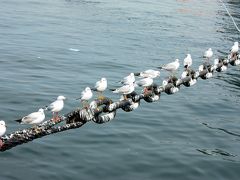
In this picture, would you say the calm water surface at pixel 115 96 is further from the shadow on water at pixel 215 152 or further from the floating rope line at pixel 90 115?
the floating rope line at pixel 90 115

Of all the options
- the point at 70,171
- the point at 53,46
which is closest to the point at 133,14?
the point at 53,46

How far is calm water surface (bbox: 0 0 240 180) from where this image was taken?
16828 millimetres

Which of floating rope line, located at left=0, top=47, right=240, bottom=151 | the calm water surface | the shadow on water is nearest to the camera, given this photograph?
floating rope line, located at left=0, top=47, right=240, bottom=151

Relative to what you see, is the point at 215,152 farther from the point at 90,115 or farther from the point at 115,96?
the point at 90,115

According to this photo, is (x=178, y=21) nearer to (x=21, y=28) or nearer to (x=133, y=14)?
(x=133, y=14)

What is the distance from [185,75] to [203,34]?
32717 mm

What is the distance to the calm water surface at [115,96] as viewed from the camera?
55.2 feet

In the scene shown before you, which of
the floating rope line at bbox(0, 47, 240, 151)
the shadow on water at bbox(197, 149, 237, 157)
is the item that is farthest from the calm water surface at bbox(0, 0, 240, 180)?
the floating rope line at bbox(0, 47, 240, 151)

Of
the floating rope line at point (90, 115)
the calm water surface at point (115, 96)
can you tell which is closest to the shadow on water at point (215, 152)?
the calm water surface at point (115, 96)

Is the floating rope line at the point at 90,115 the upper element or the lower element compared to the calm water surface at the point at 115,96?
upper

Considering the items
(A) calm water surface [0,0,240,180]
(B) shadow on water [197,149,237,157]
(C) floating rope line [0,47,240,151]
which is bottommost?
(B) shadow on water [197,149,237,157]

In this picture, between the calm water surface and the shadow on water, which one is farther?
the shadow on water

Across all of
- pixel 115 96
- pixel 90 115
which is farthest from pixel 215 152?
pixel 90 115

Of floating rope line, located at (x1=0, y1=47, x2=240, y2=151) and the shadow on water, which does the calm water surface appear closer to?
the shadow on water
